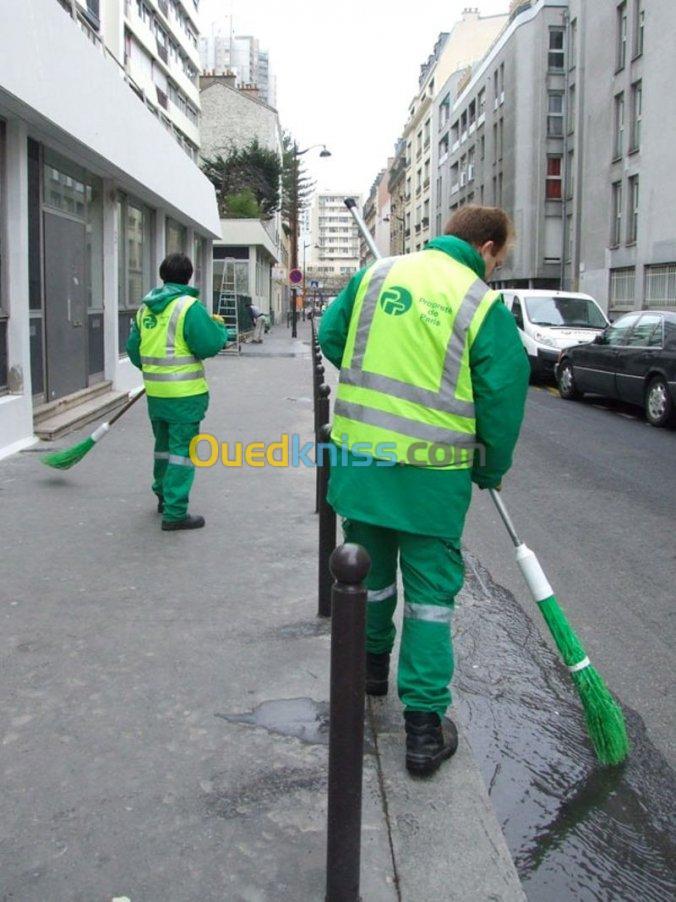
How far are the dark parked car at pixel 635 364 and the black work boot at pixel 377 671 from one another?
9591mm

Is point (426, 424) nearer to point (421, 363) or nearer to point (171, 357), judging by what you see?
point (421, 363)

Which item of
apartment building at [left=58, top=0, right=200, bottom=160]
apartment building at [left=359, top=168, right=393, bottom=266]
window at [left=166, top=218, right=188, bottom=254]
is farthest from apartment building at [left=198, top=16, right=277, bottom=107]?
window at [left=166, top=218, right=188, bottom=254]

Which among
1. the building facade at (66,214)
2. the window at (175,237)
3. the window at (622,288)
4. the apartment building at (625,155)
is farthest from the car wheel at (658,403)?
the window at (622,288)

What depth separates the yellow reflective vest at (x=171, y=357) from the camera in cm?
606

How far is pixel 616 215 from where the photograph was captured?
32.6m

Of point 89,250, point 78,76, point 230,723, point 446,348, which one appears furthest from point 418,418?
point 89,250

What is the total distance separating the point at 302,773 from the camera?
10.1ft

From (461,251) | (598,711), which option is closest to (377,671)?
(598,711)

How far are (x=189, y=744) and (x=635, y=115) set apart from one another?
31886 mm

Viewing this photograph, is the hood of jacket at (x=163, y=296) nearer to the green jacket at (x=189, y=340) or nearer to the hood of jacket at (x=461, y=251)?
the green jacket at (x=189, y=340)

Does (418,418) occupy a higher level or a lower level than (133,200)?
lower

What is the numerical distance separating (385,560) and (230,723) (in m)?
0.84

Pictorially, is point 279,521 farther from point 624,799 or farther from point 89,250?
point 89,250

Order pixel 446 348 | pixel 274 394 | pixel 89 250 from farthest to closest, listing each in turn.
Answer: pixel 274 394, pixel 89 250, pixel 446 348
